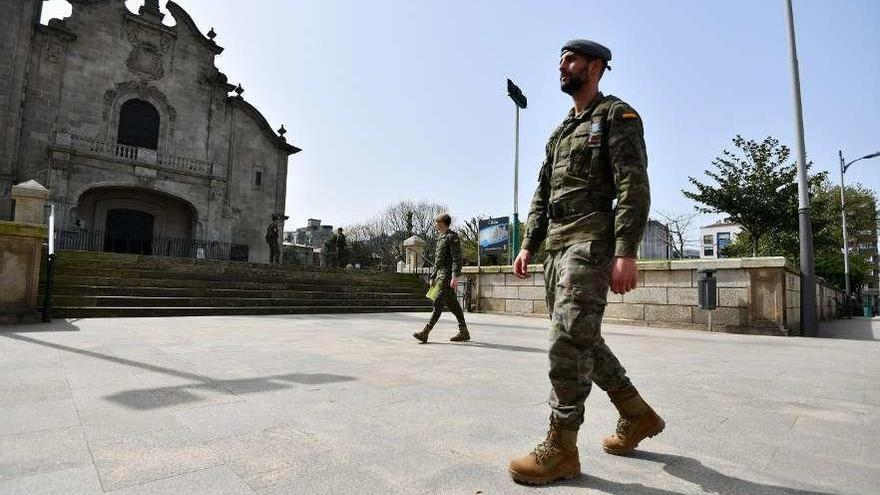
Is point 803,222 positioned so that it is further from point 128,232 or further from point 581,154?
point 128,232

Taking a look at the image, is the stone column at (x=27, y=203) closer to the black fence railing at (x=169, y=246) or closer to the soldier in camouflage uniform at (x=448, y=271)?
the soldier in camouflage uniform at (x=448, y=271)

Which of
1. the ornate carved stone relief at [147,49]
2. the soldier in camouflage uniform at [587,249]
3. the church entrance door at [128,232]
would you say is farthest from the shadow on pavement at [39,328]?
the ornate carved stone relief at [147,49]

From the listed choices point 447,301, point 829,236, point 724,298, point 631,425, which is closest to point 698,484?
point 631,425

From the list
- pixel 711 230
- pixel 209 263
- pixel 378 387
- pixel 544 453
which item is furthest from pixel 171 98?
pixel 711 230

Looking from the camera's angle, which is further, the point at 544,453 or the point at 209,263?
the point at 209,263

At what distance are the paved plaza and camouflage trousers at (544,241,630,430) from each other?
31 cm

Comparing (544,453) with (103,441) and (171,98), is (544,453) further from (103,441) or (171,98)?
(171,98)

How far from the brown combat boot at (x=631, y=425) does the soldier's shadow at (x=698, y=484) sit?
6.0 inches

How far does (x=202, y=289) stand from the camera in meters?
12.2

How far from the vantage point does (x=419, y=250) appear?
20516 mm

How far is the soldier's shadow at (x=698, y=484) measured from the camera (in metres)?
1.72

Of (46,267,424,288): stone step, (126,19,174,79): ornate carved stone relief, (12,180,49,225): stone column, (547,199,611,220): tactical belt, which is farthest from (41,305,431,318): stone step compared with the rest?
(126,19,174,79): ornate carved stone relief

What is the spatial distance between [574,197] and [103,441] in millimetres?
2455

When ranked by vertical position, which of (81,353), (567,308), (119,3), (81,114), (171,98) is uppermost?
(119,3)
